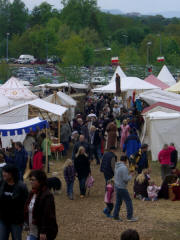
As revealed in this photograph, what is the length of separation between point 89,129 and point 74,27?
102060 millimetres

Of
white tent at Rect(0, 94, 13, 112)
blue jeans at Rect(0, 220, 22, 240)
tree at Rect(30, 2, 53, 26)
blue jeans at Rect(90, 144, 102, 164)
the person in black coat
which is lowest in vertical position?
blue jeans at Rect(90, 144, 102, 164)

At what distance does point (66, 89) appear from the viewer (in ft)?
116

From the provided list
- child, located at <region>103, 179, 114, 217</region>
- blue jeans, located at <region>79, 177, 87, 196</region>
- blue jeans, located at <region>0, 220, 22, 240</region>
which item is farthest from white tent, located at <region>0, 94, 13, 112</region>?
blue jeans, located at <region>0, 220, 22, 240</region>

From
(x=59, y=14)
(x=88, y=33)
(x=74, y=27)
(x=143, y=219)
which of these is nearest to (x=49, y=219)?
(x=143, y=219)

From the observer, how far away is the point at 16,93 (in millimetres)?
23156

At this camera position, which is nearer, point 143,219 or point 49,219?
point 49,219

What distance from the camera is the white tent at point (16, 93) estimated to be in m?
22.8

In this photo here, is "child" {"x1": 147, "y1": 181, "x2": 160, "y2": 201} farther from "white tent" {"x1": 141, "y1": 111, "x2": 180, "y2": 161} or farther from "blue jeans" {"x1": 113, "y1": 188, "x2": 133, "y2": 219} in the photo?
"white tent" {"x1": 141, "y1": 111, "x2": 180, "y2": 161}

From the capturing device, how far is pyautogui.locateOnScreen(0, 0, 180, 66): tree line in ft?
233

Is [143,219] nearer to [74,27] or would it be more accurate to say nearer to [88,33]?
[88,33]

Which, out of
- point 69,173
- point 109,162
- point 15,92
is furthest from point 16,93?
point 109,162

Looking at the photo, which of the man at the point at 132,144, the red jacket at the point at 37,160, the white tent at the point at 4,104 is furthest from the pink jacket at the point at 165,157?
the white tent at the point at 4,104

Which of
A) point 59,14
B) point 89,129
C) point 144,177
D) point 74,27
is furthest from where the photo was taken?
point 59,14

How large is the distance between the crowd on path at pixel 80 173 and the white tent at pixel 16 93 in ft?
12.0
